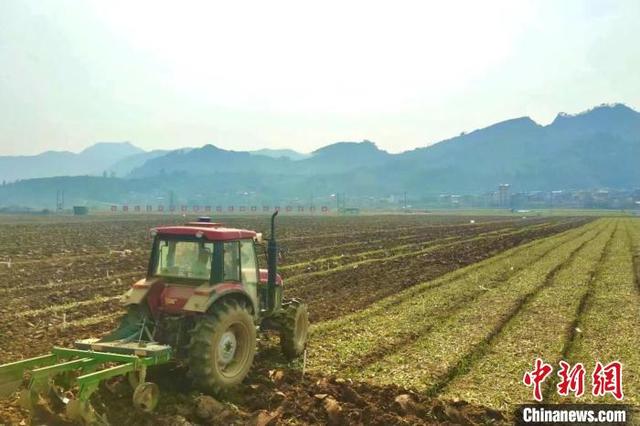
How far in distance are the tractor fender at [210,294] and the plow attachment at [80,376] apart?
27.6 inches

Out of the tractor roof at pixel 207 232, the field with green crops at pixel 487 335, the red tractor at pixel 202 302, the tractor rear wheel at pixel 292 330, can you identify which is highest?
the tractor roof at pixel 207 232

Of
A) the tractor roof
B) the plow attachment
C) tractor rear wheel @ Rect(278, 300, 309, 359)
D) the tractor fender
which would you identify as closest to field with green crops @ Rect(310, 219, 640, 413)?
tractor rear wheel @ Rect(278, 300, 309, 359)

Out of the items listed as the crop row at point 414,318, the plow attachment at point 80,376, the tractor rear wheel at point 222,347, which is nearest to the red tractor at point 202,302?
the tractor rear wheel at point 222,347

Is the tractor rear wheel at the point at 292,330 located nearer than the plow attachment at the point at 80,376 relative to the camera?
No

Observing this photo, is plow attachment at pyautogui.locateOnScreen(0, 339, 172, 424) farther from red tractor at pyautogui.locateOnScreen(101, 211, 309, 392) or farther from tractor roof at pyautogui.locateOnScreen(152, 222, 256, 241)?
tractor roof at pyautogui.locateOnScreen(152, 222, 256, 241)

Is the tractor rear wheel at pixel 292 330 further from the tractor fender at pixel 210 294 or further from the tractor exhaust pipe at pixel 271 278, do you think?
the tractor fender at pixel 210 294

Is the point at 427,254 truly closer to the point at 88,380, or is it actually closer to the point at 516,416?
the point at 516,416

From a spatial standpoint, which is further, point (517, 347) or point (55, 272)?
point (55, 272)

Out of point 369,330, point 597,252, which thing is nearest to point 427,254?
point 597,252

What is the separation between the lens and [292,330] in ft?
33.4

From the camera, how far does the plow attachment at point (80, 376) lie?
639cm

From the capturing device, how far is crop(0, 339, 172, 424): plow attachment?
6.39 meters

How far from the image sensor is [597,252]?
31594mm

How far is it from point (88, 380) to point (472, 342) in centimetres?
841
